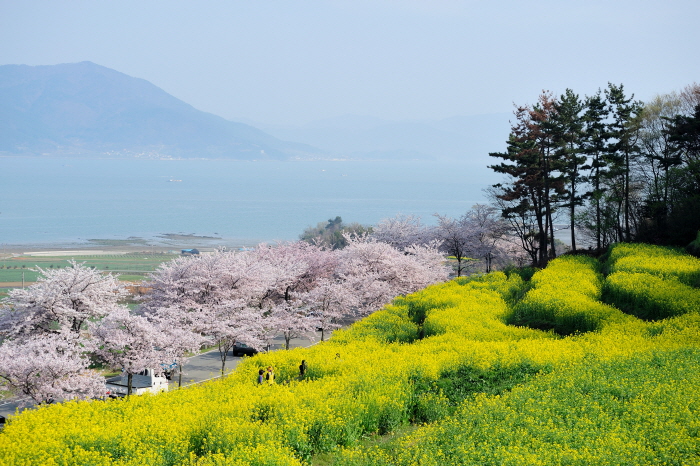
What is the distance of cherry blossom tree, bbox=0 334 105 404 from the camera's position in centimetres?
2411

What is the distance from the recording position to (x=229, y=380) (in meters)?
19.2

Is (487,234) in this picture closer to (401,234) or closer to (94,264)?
(401,234)

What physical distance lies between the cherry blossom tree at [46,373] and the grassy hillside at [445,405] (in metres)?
9.30

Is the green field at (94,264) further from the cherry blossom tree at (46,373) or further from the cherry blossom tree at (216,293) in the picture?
the cherry blossom tree at (46,373)

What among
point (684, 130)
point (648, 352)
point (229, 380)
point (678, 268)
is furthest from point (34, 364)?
point (684, 130)

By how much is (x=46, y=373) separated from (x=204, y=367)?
11.0m

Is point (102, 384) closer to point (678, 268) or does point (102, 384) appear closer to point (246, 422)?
point (246, 422)

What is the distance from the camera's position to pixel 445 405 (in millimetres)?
15633

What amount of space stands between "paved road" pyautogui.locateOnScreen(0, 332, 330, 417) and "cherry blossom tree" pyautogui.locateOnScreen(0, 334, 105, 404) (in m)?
4.04

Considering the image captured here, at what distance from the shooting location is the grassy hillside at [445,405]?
11562 millimetres

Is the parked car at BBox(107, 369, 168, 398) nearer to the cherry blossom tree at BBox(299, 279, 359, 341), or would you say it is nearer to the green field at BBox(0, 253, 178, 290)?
the cherry blossom tree at BBox(299, 279, 359, 341)

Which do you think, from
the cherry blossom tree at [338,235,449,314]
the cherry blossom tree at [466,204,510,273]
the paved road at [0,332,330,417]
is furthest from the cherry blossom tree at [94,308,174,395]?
the cherry blossom tree at [466,204,510,273]

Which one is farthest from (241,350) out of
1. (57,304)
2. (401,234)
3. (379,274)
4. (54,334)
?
(401,234)

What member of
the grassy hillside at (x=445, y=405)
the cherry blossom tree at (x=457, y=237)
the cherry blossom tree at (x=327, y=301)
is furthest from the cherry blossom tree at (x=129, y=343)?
the cherry blossom tree at (x=457, y=237)
